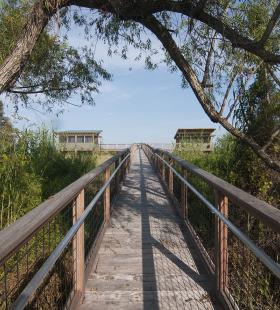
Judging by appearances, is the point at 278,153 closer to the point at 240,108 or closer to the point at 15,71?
the point at 240,108

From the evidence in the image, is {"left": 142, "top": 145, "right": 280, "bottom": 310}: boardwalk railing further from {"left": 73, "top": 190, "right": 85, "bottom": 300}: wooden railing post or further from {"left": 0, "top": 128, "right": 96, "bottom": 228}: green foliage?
{"left": 0, "top": 128, "right": 96, "bottom": 228}: green foliage

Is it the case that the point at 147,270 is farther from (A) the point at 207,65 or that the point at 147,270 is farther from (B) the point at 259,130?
(B) the point at 259,130

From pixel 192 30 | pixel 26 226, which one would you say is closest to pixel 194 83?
pixel 192 30

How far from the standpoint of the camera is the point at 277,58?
16.0 feet

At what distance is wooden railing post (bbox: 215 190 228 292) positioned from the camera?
3.70m

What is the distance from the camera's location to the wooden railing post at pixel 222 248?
370cm

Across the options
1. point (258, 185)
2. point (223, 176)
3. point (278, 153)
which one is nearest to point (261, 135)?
point (278, 153)

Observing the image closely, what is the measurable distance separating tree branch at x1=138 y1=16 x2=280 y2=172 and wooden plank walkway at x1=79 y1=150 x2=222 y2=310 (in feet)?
4.49

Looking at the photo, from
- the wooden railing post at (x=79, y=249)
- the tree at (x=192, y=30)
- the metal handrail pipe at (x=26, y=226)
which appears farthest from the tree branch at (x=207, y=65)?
the metal handrail pipe at (x=26, y=226)

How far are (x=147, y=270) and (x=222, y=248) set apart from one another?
3.48ft

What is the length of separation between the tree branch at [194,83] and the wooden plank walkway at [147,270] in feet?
4.49

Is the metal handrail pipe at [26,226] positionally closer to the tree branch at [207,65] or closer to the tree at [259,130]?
the tree branch at [207,65]

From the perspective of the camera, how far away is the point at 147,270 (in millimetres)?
4555

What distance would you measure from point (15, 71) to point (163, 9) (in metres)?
1.97
